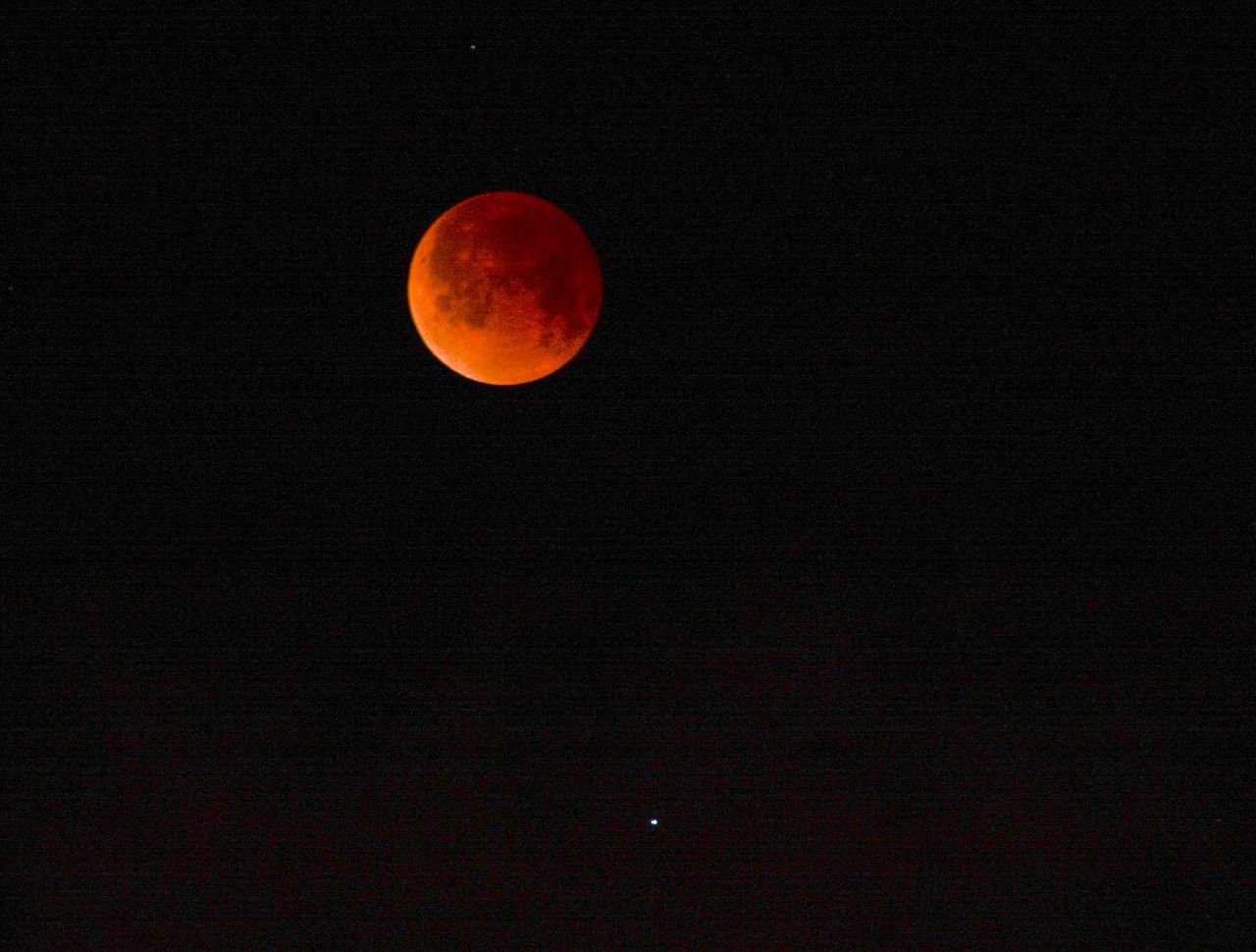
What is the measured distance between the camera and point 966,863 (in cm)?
919

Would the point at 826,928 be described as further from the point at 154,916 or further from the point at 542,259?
the point at 542,259

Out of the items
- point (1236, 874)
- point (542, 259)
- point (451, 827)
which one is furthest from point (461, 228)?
point (1236, 874)

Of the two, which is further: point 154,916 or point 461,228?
point 154,916

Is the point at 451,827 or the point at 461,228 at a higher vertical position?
the point at 461,228

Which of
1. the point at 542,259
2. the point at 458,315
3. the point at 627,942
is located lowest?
the point at 627,942

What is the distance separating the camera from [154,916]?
913 cm

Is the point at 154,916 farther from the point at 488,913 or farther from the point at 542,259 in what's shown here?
the point at 542,259

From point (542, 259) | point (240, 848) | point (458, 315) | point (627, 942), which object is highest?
point (542, 259)

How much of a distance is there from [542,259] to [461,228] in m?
0.45

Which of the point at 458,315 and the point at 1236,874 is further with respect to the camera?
the point at 1236,874

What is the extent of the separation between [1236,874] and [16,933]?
10.8m

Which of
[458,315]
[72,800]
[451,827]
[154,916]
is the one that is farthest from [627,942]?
[458,315]

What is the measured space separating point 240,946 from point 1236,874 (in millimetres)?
8926

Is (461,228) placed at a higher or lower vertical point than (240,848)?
higher
